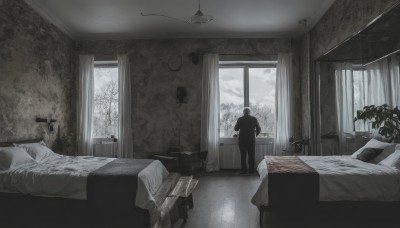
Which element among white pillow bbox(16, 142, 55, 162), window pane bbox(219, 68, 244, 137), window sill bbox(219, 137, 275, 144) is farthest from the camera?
window pane bbox(219, 68, 244, 137)

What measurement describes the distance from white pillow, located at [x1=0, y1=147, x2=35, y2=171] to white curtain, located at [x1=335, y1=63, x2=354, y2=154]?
189 inches

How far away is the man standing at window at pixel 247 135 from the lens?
634 cm

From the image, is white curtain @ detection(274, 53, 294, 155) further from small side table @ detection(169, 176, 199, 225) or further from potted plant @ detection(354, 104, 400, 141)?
small side table @ detection(169, 176, 199, 225)

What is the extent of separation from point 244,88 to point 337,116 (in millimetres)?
2398

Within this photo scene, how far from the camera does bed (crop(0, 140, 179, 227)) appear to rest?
10.6 ft

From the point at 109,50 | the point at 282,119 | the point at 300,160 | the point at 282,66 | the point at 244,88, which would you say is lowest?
the point at 300,160

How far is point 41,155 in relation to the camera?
4461 millimetres

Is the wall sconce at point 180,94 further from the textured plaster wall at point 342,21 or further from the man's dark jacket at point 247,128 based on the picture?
the textured plaster wall at point 342,21

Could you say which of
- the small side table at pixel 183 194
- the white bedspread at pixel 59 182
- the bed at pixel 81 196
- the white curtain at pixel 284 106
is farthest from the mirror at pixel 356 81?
the white bedspread at pixel 59 182

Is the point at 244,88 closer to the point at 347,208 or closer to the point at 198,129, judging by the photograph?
the point at 198,129

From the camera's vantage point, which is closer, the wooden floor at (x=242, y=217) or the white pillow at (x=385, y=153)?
the wooden floor at (x=242, y=217)

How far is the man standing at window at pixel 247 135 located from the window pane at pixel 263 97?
556 millimetres

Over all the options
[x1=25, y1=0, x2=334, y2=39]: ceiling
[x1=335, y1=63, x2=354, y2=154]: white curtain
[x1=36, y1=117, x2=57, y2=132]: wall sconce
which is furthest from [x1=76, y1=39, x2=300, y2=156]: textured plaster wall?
[x1=335, y1=63, x2=354, y2=154]: white curtain

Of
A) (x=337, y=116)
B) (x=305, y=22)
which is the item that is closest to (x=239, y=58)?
(x=305, y=22)
